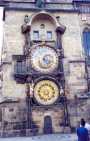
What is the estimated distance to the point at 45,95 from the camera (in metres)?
20.9

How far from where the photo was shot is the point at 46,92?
2105 centimetres

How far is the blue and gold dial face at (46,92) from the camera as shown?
2081 cm

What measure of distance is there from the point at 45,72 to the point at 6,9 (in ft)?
22.6

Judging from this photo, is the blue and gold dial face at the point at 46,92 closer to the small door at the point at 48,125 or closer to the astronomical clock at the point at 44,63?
the astronomical clock at the point at 44,63

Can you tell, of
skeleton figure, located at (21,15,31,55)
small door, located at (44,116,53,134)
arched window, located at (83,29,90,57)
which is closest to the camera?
small door, located at (44,116,53,134)

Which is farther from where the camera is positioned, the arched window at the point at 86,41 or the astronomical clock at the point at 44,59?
the arched window at the point at 86,41

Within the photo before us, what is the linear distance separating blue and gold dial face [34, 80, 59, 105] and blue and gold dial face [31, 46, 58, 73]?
1150 millimetres

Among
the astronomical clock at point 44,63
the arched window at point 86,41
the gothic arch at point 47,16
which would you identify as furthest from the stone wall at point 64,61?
the arched window at point 86,41

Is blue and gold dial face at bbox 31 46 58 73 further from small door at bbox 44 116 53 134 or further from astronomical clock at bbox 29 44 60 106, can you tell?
small door at bbox 44 116 53 134

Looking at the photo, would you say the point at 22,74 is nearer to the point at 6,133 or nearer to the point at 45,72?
the point at 45,72

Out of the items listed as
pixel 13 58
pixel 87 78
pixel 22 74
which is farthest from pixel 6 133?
pixel 87 78

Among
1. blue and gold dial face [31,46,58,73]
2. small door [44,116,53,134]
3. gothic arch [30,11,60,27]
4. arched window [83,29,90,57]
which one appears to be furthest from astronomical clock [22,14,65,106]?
arched window [83,29,90,57]

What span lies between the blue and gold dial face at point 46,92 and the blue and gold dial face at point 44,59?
1.15m

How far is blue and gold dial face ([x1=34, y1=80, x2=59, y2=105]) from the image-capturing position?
20.8 m
